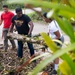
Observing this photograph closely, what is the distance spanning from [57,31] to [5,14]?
425 cm

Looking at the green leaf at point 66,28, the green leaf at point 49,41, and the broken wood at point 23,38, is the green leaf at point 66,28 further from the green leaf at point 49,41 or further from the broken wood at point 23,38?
the broken wood at point 23,38

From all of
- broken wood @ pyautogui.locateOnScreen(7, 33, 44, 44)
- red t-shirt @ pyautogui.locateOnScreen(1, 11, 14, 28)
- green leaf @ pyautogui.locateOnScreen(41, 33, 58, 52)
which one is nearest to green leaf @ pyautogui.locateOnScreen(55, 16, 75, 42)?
green leaf @ pyautogui.locateOnScreen(41, 33, 58, 52)

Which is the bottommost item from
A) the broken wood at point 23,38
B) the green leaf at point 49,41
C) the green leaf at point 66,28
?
the broken wood at point 23,38

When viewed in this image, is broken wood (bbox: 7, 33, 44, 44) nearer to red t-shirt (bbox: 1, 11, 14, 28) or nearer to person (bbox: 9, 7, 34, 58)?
person (bbox: 9, 7, 34, 58)

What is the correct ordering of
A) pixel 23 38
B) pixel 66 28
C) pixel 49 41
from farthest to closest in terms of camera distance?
1. pixel 23 38
2. pixel 49 41
3. pixel 66 28

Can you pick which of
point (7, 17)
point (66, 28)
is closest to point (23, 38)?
point (7, 17)

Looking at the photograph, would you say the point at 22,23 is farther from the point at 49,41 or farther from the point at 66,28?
the point at 66,28

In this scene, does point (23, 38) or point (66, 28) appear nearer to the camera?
point (66, 28)

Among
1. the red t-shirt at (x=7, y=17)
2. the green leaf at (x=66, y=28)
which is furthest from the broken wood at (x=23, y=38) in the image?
the green leaf at (x=66, y=28)

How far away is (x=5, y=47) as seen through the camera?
32.1 feet

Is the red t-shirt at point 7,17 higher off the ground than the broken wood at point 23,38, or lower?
higher

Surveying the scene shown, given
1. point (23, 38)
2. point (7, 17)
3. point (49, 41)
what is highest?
point (49, 41)

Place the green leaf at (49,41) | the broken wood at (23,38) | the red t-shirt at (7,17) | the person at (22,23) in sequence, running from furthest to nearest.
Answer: the red t-shirt at (7,17), the person at (22,23), the broken wood at (23,38), the green leaf at (49,41)

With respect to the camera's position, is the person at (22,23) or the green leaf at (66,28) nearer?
the green leaf at (66,28)
